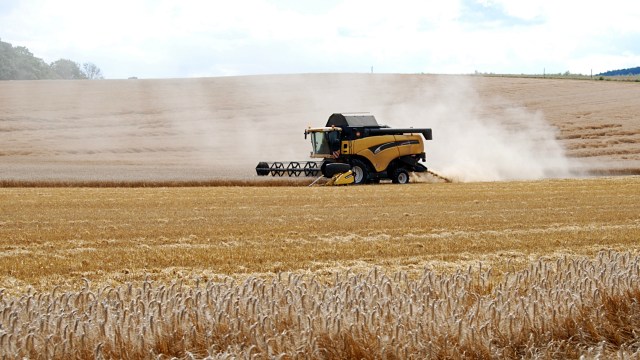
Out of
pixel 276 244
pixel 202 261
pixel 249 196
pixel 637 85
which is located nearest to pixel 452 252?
pixel 276 244

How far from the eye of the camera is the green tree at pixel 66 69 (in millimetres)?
89500

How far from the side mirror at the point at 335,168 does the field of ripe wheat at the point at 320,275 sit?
4.97m

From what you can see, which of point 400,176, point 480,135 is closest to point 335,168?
point 400,176

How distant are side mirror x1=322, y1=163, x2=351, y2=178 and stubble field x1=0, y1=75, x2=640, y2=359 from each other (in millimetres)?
2076

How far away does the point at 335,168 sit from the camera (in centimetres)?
2469

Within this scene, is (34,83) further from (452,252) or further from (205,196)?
(452,252)

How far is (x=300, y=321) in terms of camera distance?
5988 millimetres

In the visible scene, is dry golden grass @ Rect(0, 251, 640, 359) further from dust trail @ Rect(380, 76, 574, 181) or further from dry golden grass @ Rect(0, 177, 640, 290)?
dust trail @ Rect(380, 76, 574, 181)

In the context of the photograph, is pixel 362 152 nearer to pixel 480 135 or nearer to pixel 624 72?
pixel 480 135

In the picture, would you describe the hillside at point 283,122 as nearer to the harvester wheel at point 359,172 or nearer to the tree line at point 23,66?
the harvester wheel at point 359,172

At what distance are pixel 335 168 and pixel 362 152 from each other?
54.0 inches

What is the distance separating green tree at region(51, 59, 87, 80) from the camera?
8950 cm

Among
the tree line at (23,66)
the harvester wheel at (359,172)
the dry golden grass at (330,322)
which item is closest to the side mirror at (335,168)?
the harvester wheel at (359,172)

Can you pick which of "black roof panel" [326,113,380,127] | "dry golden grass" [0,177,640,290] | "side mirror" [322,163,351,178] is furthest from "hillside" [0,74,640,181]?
"dry golden grass" [0,177,640,290]
